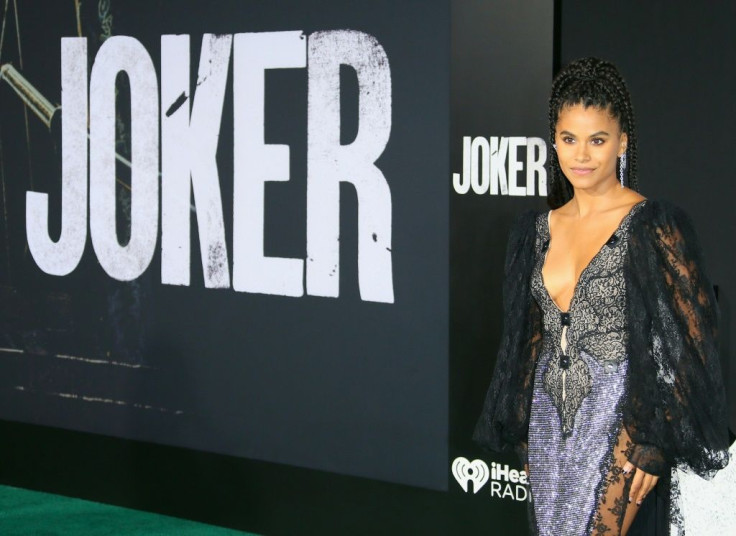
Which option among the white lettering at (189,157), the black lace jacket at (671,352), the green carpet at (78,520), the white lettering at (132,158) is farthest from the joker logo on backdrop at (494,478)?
the white lettering at (132,158)

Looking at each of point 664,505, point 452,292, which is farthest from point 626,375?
point 452,292

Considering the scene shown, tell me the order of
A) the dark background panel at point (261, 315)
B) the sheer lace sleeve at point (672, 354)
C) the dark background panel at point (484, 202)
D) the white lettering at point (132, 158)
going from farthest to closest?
the white lettering at point (132, 158) → the dark background panel at point (261, 315) → the dark background panel at point (484, 202) → the sheer lace sleeve at point (672, 354)

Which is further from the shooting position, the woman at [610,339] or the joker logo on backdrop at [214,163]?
the joker logo on backdrop at [214,163]

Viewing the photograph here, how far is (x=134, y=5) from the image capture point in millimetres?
5242

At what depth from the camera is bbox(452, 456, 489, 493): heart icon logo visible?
449 cm

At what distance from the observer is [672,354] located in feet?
9.35

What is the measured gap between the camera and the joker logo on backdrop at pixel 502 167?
14.1 ft

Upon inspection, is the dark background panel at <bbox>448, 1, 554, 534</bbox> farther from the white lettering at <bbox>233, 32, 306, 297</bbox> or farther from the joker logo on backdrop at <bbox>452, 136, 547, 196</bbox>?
the white lettering at <bbox>233, 32, 306, 297</bbox>

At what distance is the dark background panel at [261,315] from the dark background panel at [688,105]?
26.4 inches

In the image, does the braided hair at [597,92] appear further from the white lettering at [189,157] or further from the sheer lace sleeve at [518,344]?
the white lettering at [189,157]

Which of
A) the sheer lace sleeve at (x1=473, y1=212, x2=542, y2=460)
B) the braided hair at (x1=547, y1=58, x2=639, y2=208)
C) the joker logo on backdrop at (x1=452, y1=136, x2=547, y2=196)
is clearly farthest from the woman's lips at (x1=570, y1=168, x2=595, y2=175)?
the joker logo on backdrop at (x1=452, y1=136, x2=547, y2=196)

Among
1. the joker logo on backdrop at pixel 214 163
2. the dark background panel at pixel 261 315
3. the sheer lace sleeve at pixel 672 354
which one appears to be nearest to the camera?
the sheer lace sleeve at pixel 672 354

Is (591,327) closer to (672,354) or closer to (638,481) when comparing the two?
(672,354)

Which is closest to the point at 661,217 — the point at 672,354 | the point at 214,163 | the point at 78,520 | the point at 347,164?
the point at 672,354
